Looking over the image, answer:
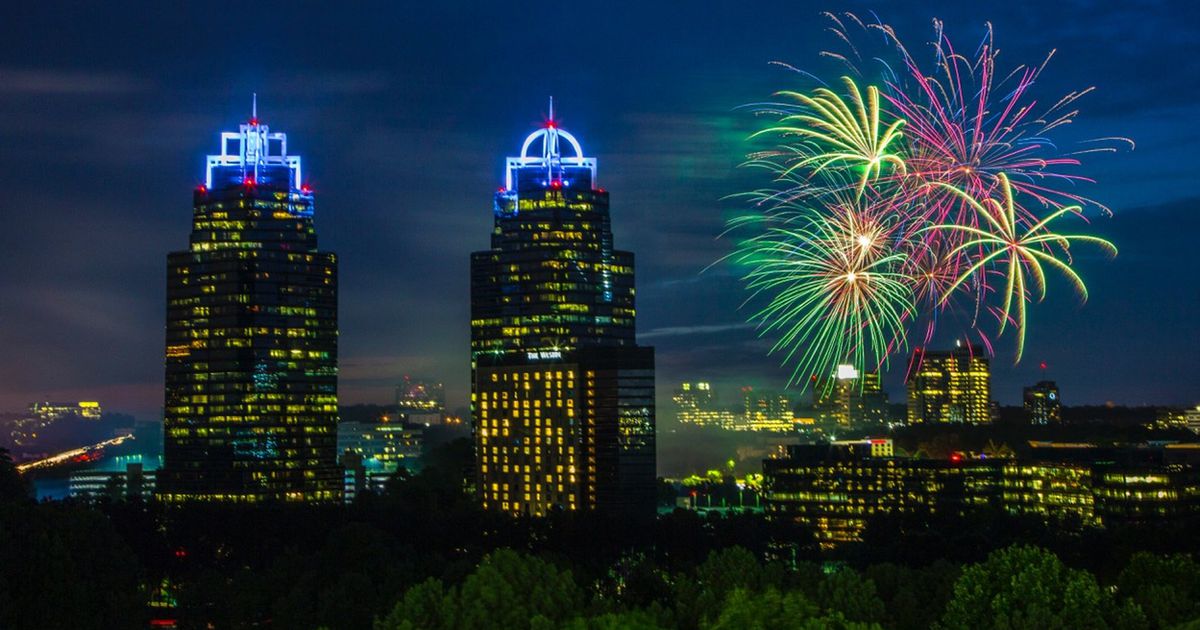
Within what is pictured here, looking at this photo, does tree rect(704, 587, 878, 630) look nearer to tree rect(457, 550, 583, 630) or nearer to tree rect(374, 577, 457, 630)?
tree rect(457, 550, 583, 630)

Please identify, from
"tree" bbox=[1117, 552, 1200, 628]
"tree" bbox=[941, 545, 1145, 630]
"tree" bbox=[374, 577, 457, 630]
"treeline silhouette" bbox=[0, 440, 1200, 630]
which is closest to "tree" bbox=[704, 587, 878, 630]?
"treeline silhouette" bbox=[0, 440, 1200, 630]

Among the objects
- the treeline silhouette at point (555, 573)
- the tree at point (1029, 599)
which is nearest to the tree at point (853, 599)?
the treeline silhouette at point (555, 573)

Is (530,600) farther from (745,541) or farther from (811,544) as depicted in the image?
(811,544)

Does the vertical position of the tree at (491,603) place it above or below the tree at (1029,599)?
below

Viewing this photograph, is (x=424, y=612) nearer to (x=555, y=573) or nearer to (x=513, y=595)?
(x=513, y=595)

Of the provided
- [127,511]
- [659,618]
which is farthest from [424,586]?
[127,511]

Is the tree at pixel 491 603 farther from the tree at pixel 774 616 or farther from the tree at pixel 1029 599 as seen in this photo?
the tree at pixel 1029 599
